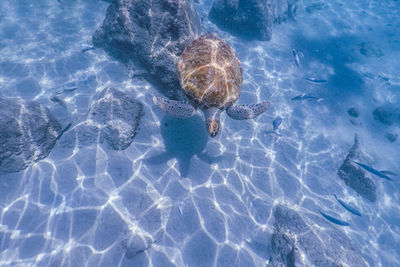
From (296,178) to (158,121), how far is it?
471 cm

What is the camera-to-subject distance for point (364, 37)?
15.8m

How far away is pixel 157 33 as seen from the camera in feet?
19.9

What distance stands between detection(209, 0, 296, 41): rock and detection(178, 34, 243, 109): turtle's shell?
5976 millimetres

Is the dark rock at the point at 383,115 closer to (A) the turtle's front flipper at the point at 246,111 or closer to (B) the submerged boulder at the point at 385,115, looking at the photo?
(B) the submerged boulder at the point at 385,115

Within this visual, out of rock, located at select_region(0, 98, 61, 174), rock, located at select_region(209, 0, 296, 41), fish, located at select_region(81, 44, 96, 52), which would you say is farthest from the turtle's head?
rock, located at select_region(209, 0, 296, 41)

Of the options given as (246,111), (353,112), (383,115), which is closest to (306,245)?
(246,111)

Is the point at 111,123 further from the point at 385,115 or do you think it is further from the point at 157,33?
the point at 385,115

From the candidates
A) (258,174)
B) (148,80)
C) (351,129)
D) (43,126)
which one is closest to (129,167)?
(43,126)

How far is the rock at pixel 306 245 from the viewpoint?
16.1ft

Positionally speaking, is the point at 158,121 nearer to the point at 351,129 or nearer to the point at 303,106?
the point at 303,106

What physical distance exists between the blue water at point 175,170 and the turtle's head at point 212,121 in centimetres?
165

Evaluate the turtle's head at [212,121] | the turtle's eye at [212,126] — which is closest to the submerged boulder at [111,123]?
the turtle's head at [212,121]

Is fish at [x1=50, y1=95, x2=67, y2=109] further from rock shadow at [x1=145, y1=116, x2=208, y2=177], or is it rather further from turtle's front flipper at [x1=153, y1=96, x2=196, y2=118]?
turtle's front flipper at [x1=153, y1=96, x2=196, y2=118]

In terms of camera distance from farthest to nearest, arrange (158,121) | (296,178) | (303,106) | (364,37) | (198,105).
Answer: (364,37)
(303,106)
(296,178)
(158,121)
(198,105)
